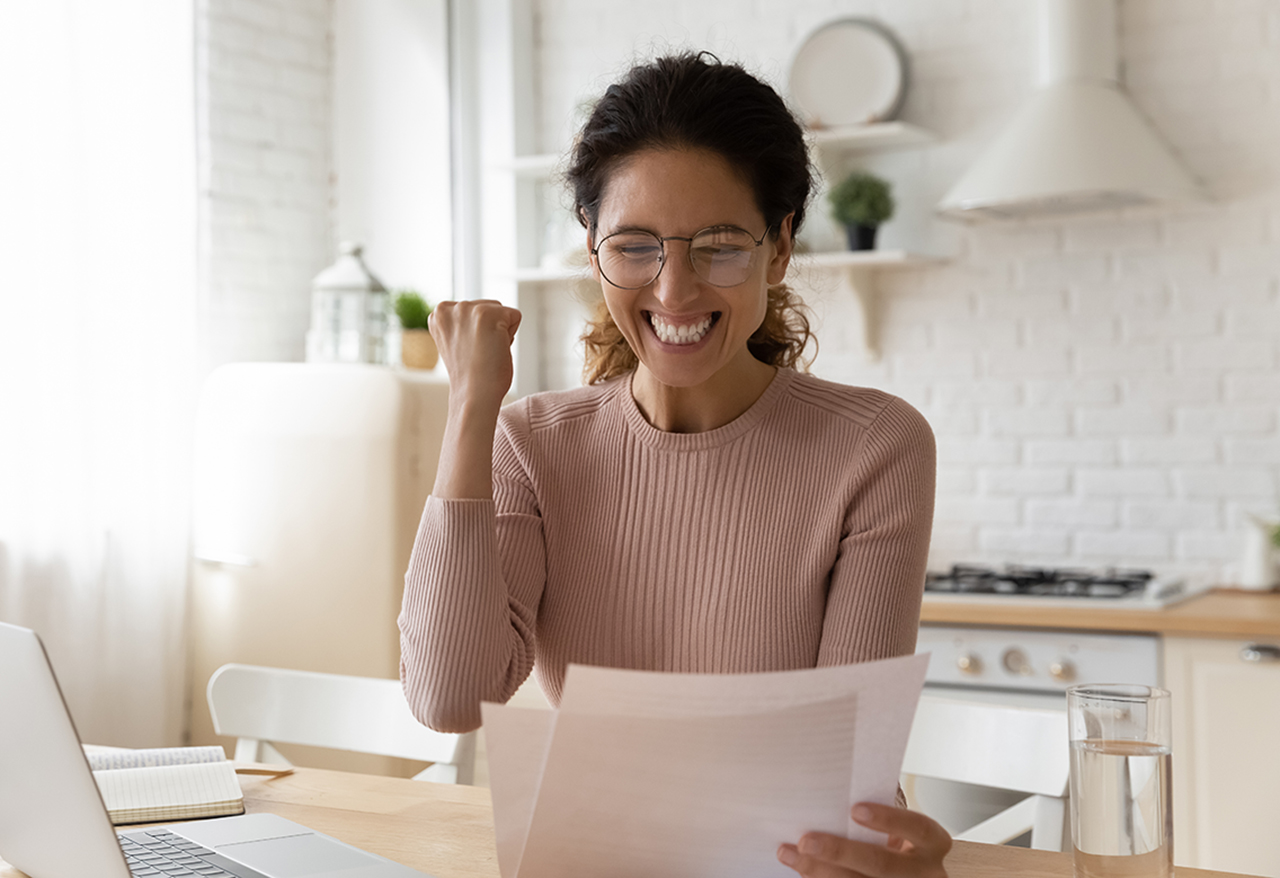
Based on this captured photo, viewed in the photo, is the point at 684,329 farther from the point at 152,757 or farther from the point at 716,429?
the point at 152,757

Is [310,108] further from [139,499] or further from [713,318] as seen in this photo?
[713,318]

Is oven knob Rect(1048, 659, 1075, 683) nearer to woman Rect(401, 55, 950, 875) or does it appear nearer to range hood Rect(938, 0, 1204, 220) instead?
range hood Rect(938, 0, 1204, 220)

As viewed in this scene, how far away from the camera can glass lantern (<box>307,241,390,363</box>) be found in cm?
322

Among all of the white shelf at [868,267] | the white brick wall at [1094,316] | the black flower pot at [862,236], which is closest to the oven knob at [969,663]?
the white brick wall at [1094,316]

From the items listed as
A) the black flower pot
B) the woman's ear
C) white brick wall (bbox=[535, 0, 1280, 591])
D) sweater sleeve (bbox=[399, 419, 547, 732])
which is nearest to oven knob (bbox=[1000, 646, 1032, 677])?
white brick wall (bbox=[535, 0, 1280, 591])

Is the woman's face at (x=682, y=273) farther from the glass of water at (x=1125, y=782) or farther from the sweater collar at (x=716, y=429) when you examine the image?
the glass of water at (x=1125, y=782)

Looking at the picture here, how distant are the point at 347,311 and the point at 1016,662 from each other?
6.06ft

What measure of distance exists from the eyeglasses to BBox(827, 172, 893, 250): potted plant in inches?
76.3

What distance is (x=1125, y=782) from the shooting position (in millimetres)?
831

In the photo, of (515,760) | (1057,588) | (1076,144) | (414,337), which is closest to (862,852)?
(515,760)

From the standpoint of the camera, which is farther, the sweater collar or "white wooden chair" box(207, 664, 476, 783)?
"white wooden chair" box(207, 664, 476, 783)

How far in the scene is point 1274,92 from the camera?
280 centimetres

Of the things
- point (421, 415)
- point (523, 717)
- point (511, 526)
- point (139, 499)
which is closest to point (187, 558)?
point (139, 499)

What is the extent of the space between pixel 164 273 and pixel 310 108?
2.92 ft
